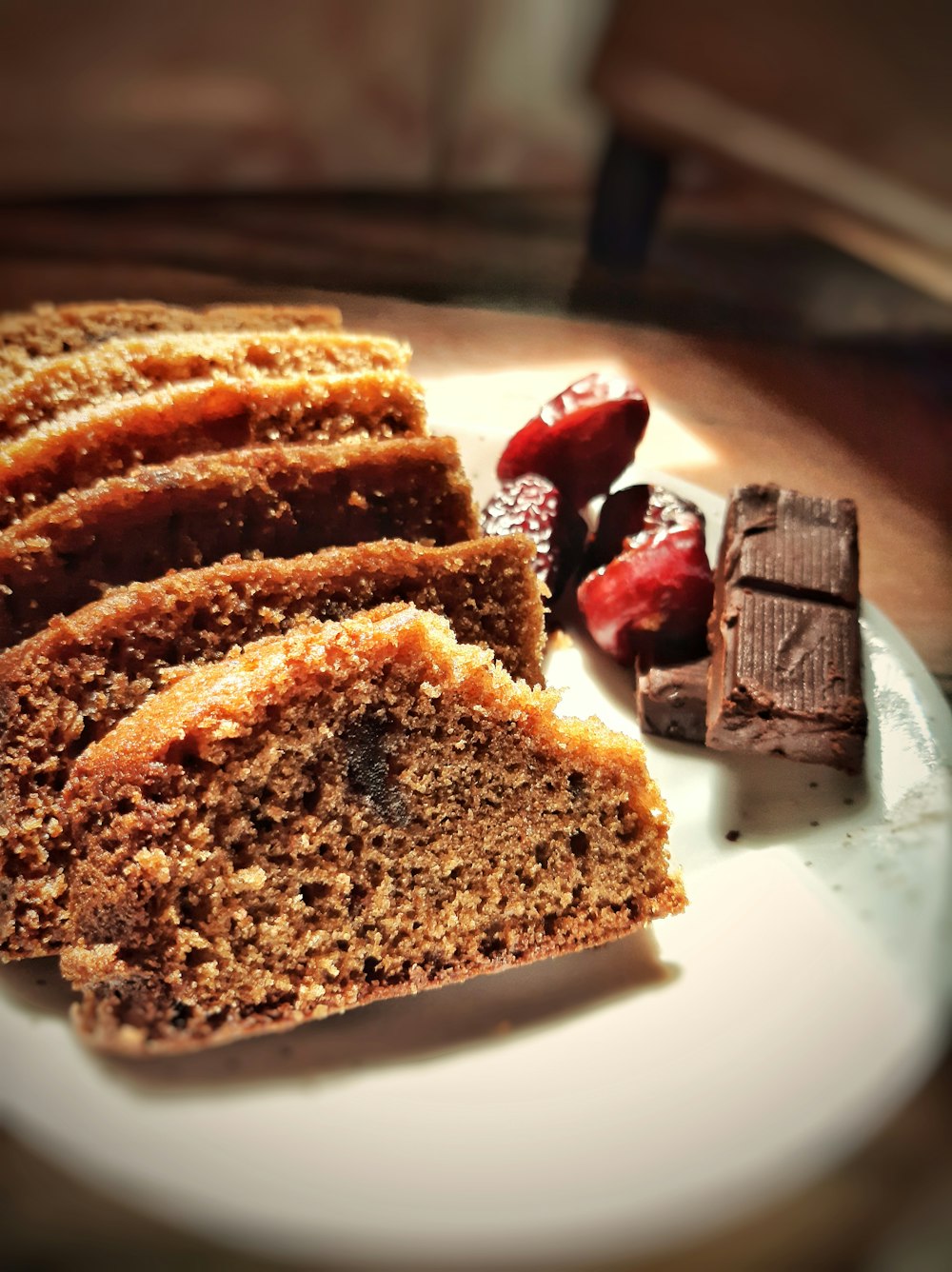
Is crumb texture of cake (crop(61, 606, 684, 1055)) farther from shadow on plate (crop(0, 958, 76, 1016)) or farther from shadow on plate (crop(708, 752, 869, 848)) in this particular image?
shadow on plate (crop(708, 752, 869, 848))

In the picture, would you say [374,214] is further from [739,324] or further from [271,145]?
[739,324]

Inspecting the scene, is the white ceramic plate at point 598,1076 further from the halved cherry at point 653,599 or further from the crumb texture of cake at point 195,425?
the crumb texture of cake at point 195,425

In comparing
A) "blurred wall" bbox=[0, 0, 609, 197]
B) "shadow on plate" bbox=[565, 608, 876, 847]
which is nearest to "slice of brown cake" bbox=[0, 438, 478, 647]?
"blurred wall" bbox=[0, 0, 609, 197]

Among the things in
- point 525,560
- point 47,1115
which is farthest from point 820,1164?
point 525,560

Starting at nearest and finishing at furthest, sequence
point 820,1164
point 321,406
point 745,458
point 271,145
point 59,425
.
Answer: point 820,1164 < point 271,145 < point 59,425 < point 321,406 < point 745,458

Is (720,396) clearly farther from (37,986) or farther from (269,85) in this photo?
(37,986)

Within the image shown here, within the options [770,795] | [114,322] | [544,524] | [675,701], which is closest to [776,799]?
[770,795]
